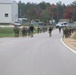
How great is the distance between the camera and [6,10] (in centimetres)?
12606

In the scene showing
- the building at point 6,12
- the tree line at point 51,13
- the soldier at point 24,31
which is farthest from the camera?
the tree line at point 51,13

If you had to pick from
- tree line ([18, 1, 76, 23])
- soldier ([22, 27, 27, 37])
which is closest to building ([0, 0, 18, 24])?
tree line ([18, 1, 76, 23])

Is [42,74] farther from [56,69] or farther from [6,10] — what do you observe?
[6,10]

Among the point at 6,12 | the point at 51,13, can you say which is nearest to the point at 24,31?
the point at 6,12

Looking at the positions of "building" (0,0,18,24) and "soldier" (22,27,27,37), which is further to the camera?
"building" (0,0,18,24)

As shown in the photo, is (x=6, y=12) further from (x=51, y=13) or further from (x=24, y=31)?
(x=24, y=31)

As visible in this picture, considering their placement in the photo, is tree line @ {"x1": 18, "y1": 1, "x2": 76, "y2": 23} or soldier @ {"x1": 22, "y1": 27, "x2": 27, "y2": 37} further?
tree line @ {"x1": 18, "y1": 1, "x2": 76, "y2": 23}

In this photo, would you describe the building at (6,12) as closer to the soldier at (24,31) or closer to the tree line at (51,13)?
the tree line at (51,13)

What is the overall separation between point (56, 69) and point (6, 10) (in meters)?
112

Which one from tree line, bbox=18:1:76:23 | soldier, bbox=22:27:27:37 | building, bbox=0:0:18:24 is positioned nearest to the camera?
soldier, bbox=22:27:27:37

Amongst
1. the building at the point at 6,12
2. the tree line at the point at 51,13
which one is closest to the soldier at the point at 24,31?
the building at the point at 6,12

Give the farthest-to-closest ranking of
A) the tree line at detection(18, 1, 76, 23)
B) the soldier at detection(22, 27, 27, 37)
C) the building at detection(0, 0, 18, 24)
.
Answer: the tree line at detection(18, 1, 76, 23)
the building at detection(0, 0, 18, 24)
the soldier at detection(22, 27, 27, 37)

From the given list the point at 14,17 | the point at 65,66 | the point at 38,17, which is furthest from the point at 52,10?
the point at 65,66

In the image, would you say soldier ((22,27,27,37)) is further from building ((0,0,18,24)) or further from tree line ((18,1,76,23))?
tree line ((18,1,76,23))
